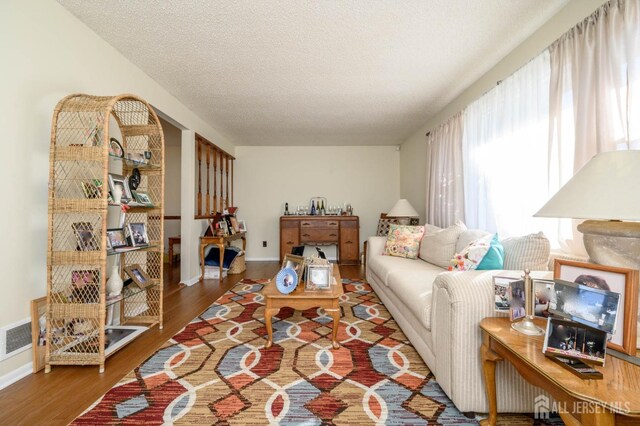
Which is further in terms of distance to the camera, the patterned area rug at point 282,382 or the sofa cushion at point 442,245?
the sofa cushion at point 442,245

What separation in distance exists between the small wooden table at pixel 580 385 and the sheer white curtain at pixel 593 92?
1.19m

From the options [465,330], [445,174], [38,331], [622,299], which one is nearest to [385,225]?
[445,174]

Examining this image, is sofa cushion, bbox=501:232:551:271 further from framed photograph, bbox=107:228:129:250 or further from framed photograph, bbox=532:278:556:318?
framed photograph, bbox=107:228:129:250

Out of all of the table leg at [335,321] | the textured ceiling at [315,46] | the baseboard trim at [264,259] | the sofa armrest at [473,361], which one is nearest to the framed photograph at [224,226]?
the baseboard trim at [264,259]

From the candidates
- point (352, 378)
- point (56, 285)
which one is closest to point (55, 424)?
point (56, 285)

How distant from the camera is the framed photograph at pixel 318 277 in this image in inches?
89.2

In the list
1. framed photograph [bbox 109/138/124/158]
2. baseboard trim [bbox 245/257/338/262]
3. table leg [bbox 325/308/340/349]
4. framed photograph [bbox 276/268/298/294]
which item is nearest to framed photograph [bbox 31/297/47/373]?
framed photograph [bbox 109/138/124/158]

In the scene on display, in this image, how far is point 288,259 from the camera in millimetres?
2494

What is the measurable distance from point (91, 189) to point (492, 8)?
312cm

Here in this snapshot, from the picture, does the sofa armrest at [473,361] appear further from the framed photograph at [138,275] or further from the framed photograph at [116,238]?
the framed photograph at [138,275]

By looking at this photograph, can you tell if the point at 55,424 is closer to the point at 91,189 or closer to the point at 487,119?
the point at 91,189

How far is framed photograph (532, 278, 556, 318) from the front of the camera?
4.07 feet

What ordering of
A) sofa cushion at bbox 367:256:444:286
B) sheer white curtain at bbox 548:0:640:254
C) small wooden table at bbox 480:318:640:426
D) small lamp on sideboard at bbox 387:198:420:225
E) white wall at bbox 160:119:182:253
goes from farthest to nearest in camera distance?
1. white wall at bbox 160:119:182:253
2. small lamp on sideboard at bbox 387:198:420:225
3. sofa cushion at bbox 367:256:444:286
4. sheer white curtain at bbox 548:0:640:254
5. small wooden table at bbox 480:318:640:426

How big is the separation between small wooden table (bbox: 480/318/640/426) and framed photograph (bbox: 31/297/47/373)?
2.65 metres
